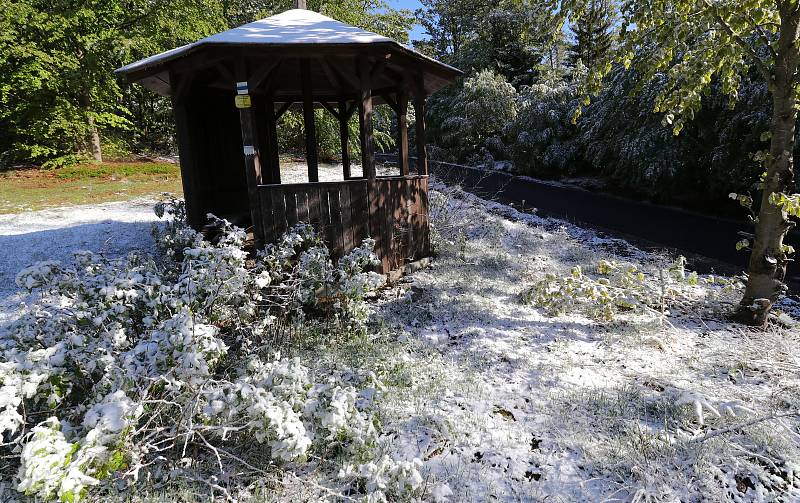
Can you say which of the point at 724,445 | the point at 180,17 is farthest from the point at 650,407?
the point at 180,17

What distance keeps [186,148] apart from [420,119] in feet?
11.9

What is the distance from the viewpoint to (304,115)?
652cm

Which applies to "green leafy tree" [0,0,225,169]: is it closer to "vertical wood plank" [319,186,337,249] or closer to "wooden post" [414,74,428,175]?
"wooden post" [414,74,428,175]

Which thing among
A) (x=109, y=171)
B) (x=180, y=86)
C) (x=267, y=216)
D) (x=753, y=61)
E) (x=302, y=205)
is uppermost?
(x=180, y=86)

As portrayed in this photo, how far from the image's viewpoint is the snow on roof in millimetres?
5141

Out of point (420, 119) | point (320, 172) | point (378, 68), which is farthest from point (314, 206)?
point (320, 172)

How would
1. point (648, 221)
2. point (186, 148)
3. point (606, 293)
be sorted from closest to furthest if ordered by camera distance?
point (606, 293) < point (186, 148) < point (648, 221)

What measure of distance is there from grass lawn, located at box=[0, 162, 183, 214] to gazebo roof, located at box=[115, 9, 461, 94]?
7264mm

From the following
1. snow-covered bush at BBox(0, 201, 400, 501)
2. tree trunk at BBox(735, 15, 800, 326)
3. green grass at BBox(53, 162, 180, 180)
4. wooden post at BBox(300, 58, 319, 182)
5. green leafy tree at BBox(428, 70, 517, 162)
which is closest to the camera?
snow-covered bush at BBox(0, 201, 400, 501)

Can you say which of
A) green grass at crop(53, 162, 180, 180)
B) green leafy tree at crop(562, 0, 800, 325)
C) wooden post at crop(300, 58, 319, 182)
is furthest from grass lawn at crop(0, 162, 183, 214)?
green leafy tree at crop(562, 0, 800, 325)

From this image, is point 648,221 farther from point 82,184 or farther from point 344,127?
point 82,184

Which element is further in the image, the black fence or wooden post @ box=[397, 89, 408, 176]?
the black fence

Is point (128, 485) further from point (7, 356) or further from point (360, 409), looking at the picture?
point (360, 409)

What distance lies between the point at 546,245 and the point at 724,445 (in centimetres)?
587
